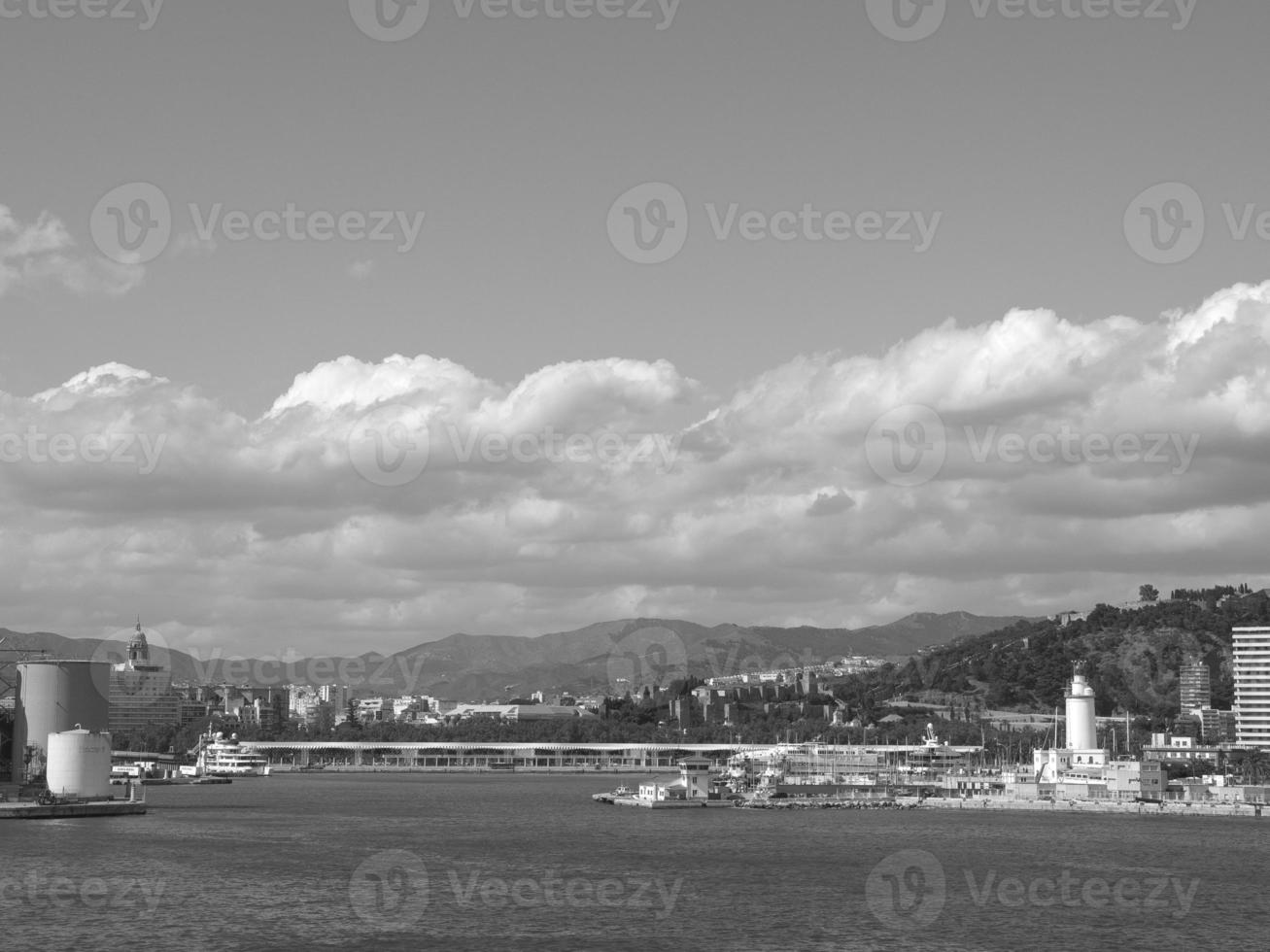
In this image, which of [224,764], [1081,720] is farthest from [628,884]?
[224,764]

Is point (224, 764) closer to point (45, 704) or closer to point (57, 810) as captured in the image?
point (45, 704)

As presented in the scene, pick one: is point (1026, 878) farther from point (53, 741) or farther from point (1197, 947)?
point (53, 741)

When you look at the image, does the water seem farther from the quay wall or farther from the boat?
the boat

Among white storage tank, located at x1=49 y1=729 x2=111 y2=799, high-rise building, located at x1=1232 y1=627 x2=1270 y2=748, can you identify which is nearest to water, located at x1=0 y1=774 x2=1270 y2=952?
white storage tank, located at x1=49 y1=729 x2=111 y2=799

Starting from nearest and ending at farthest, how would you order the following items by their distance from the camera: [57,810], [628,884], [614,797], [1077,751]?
[628,884] < [57,810] < [1077,751] < [614,797]

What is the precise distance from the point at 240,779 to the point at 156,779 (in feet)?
43.9

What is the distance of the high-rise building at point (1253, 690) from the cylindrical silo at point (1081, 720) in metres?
61.8

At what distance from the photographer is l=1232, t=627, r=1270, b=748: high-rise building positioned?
16700 centimetres

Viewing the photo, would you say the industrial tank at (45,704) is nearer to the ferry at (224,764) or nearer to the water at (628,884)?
the water at (628,884)

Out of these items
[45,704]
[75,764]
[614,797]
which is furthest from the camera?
[614,797]

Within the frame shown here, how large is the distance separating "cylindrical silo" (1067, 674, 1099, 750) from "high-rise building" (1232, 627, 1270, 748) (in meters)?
61.8

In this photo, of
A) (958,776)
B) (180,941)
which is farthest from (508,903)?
(958,776)

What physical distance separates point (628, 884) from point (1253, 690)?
132971mm

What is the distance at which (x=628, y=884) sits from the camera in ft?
184
